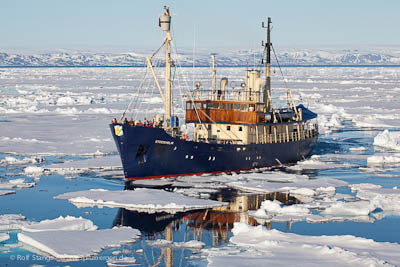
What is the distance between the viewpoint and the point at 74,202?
28.9 metres

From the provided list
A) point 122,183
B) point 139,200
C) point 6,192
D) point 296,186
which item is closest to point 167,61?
point 122,183

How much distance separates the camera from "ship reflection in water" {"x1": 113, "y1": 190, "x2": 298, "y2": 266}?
2265 centimetres

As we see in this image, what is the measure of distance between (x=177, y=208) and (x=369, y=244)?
8931 mm

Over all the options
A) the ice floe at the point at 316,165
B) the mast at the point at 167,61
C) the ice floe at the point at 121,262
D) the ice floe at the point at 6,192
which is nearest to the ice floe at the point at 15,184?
the ice floe at the point at 6,192

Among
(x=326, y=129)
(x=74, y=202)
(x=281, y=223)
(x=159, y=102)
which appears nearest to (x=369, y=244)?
(x=281, y=223)

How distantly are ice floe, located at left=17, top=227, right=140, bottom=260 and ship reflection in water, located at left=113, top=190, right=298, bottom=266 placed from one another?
90cm

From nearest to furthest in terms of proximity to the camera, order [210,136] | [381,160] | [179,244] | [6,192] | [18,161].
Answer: [179,244], [6,192], [18,161], [210,136], [381,160]

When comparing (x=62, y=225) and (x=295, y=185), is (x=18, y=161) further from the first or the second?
(x=295, y=185)

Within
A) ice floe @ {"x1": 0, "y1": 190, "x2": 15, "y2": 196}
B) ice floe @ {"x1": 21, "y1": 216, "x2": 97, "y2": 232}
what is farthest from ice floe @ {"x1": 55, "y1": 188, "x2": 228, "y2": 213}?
ice floe @ {"x1": 21, "y1": 216, "x2": 97, "y2": 232}

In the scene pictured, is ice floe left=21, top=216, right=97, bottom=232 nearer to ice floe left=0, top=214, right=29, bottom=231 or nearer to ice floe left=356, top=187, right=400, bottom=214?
ice floe left=0, top=214, right=29, bottom=231

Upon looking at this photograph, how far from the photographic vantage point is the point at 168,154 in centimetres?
3525

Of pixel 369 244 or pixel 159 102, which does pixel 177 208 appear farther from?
pixel 159 102

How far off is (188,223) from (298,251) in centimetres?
594

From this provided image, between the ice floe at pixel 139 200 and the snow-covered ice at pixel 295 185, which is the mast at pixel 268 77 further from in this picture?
the ice floe at pixel 139 200
